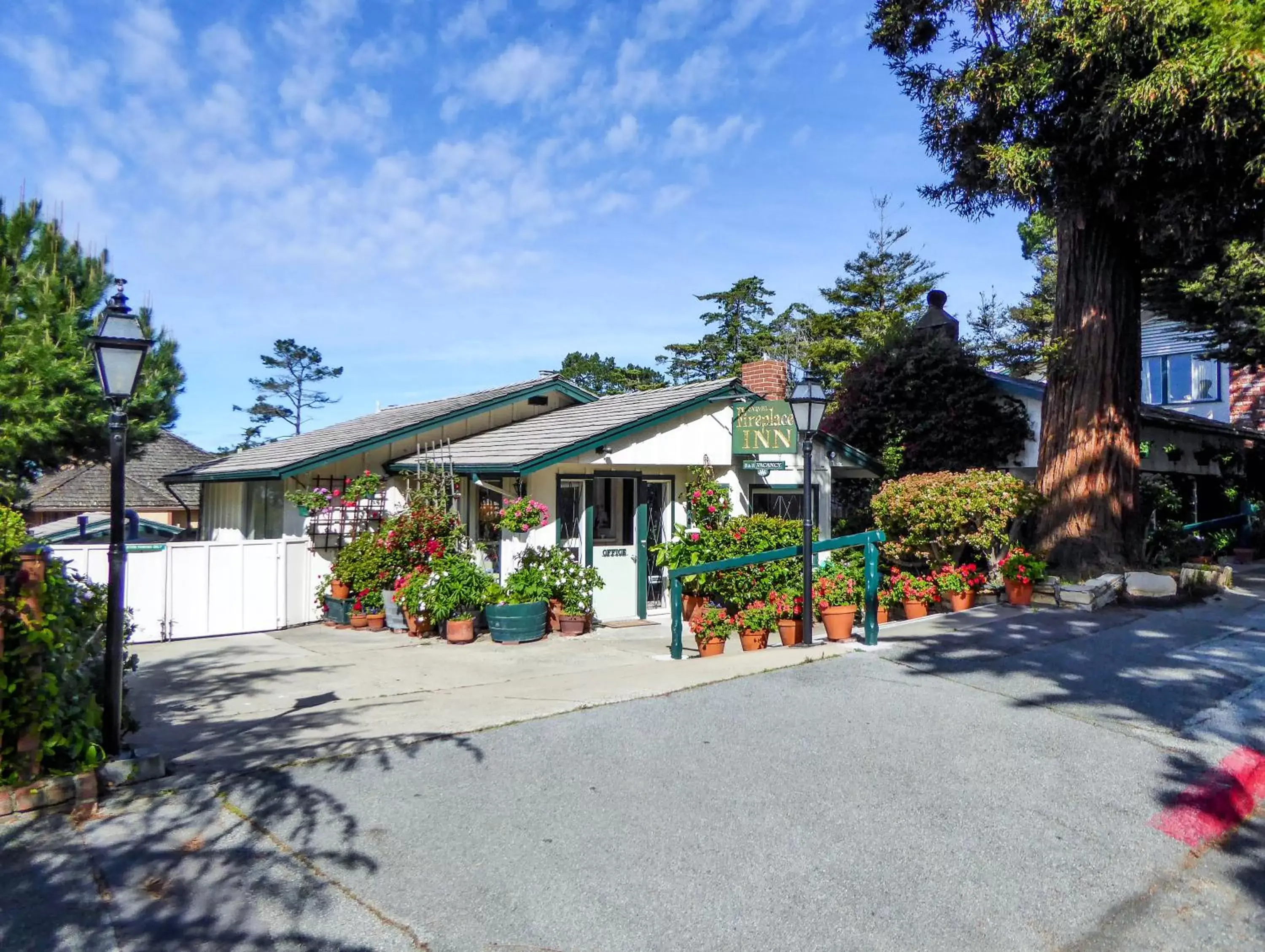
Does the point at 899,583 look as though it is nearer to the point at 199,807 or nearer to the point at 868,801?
the point at 868,801

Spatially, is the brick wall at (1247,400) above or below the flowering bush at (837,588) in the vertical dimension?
above

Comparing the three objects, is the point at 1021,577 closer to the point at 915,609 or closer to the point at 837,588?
the point at 915,609

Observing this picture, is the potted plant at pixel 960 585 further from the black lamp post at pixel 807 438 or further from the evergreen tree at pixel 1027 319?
the evergreen tree at pixel 1027 319

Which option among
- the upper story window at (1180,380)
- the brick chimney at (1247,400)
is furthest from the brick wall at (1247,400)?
the upper story window at (1180,380)

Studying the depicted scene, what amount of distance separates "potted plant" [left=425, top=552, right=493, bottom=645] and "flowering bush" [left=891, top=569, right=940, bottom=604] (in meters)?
5.50

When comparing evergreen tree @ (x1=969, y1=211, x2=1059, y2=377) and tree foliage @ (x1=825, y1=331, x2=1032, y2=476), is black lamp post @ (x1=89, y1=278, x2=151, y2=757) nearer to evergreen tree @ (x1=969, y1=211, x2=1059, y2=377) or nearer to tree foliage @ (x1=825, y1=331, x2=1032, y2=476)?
tree foliage @ (x1=825, y1=331, x2=1032, y2=476)

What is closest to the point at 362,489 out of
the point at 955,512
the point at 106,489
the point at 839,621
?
the point at 839,621

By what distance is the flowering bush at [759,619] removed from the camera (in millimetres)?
10055

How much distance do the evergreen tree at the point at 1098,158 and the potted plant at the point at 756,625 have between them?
456cm

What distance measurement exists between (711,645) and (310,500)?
22.2 feet

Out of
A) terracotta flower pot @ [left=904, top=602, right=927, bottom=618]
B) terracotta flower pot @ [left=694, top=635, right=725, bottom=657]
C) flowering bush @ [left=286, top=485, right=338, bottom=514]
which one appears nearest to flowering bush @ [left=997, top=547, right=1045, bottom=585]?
terracotta flower pot @ [left=904, top=602, right=927, bottom=618]

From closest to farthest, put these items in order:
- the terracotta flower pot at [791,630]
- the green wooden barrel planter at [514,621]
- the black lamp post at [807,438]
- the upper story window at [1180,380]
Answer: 1. the black lamp post at [807,438]
2. the terracotta flower pot at [791,630]
3. the green wooden barrel planter at [514,621]
4. the upper story window at [1180,380]

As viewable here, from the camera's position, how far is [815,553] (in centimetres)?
954

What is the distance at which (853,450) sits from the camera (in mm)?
14875
